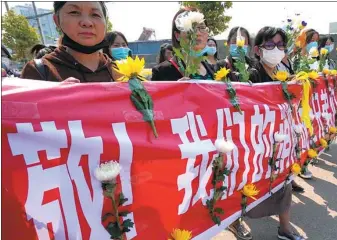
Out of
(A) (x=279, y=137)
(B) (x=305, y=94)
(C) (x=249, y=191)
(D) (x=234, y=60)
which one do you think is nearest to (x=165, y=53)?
(D) (x=234, y=60)

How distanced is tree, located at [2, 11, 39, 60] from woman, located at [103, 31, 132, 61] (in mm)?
15191

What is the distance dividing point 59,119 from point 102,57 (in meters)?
0.63

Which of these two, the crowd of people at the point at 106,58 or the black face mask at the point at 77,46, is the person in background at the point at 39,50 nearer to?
the crowd of people at the point at 106,58

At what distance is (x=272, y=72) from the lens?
8.07 ft

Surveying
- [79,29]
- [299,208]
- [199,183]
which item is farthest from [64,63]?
[299,208]

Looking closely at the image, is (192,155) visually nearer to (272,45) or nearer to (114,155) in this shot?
(114,155)

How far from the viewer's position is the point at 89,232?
45.5 inches

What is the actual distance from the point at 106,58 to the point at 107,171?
782 millimetres

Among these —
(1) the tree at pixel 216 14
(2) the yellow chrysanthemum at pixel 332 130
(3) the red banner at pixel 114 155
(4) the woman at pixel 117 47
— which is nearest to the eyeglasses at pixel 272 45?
(3) the red banner at pixel 114 155

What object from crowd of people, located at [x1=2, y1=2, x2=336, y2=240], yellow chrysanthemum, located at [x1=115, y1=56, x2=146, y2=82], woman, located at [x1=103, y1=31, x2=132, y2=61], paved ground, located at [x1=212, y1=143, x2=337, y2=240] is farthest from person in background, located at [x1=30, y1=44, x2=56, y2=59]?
paved ground, located at [x1=212, y1=143, x2=337, y2=240]

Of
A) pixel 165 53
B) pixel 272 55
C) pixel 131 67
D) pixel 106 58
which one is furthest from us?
pixel 165 53

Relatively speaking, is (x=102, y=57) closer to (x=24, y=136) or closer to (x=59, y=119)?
(x=59, y=119)

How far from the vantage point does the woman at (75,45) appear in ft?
4.45

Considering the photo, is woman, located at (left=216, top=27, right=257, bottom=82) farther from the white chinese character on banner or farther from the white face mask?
the white chinese character on banner
